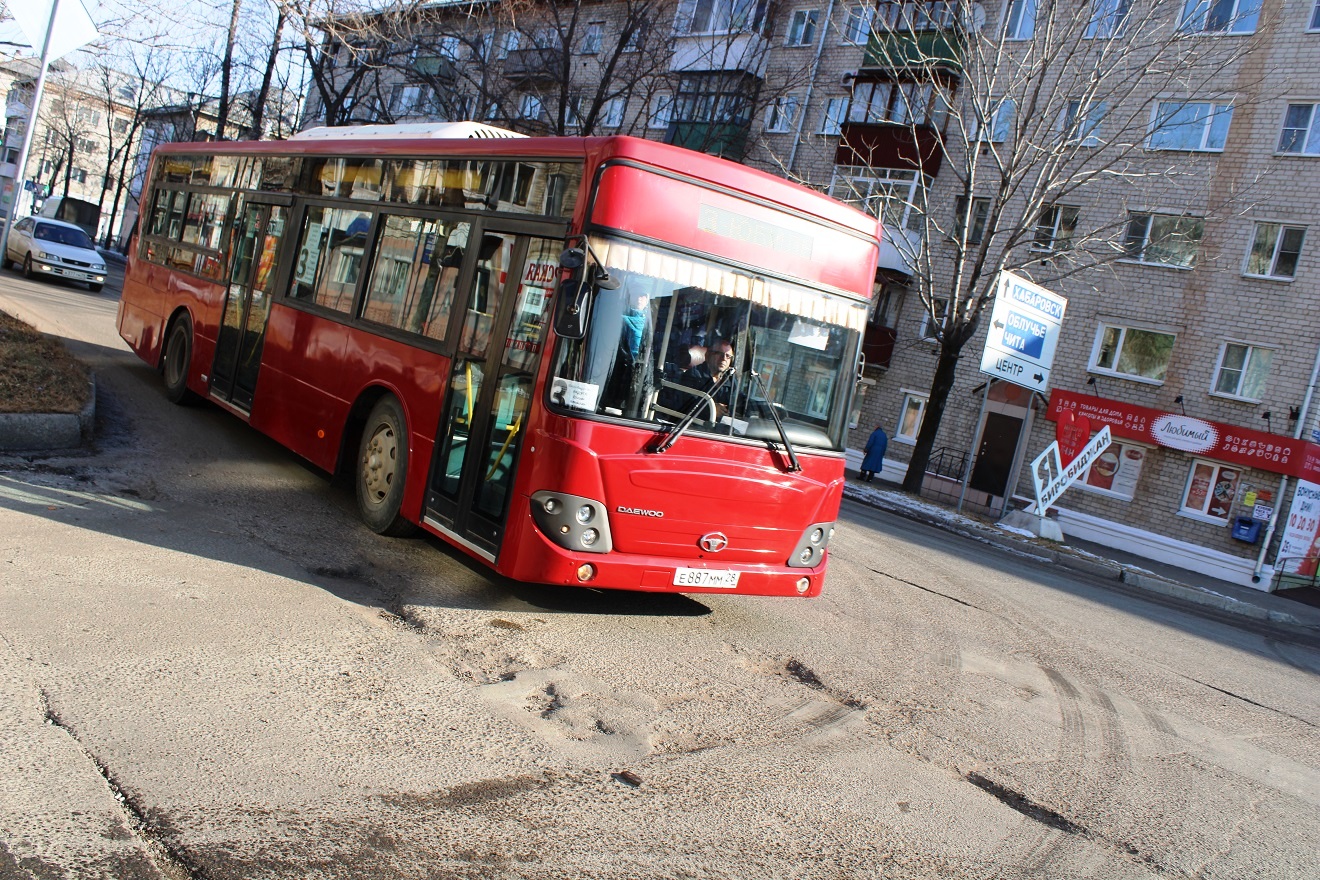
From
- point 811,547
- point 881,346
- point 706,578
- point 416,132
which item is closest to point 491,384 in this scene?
point 706,578

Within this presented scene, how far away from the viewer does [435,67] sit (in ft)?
134

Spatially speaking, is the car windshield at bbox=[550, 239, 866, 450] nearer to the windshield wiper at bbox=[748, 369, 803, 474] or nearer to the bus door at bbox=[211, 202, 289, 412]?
the windshield wiper at bbox=[748, 369, 803, 474]

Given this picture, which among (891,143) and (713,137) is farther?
(713,137)

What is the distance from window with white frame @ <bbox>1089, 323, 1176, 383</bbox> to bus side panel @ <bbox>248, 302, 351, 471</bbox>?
Result: 24.6 meters

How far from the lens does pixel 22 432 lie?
8.23 meters

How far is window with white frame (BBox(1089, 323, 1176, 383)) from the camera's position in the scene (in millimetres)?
27625

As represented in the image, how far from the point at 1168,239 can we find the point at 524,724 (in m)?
27.7

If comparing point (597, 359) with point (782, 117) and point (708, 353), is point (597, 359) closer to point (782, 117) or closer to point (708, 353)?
point (708, 353)

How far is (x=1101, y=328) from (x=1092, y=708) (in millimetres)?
24313

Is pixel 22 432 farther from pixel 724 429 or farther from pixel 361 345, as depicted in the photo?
pixel 724 429

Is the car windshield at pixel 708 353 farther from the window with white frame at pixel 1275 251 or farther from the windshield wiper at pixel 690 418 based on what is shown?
the window with white frame at pixel 1275 251

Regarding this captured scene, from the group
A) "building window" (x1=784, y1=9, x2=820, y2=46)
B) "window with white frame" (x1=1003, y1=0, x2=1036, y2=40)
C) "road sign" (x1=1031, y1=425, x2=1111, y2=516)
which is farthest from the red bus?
"building window" (x1=784, y1=9, x2=820, y2=46)

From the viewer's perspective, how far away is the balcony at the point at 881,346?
3278 cm

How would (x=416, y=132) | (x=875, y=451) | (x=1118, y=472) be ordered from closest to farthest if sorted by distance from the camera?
1. (x=416, y=132)
2. (x=1118, y=472)
3. (x=875, y=451)
